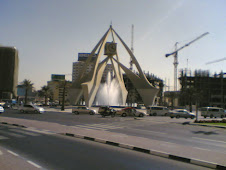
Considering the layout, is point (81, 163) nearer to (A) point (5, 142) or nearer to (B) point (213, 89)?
(A) point (5, 142)

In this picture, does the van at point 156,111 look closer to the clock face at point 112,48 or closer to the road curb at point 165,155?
the road curb at point 165,155

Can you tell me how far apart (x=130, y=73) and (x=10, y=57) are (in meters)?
105

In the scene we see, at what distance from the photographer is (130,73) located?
66.4 m

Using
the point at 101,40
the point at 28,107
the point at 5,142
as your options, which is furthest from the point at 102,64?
the point at 5,142

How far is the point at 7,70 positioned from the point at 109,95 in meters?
98.8

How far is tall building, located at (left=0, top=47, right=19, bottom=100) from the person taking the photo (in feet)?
451

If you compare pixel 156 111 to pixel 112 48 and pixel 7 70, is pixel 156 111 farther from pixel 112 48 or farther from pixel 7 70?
pixel 7 70

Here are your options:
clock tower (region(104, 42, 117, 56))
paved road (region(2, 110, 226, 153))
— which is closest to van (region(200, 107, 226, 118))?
paved road (region(2, 110, 226, 153))

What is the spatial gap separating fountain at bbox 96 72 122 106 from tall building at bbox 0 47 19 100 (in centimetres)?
9409

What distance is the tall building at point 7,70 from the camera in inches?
5408

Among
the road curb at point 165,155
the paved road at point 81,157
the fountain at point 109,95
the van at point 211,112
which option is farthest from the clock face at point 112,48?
the paved road at point 81,157

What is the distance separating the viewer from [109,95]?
228ft

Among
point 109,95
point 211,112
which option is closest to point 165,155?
point 211,112

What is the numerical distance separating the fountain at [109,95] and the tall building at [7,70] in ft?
309
